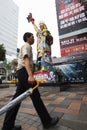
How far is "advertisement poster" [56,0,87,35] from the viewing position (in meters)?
16.6

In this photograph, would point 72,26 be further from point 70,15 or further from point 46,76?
point 46,76

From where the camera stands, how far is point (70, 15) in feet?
58.3

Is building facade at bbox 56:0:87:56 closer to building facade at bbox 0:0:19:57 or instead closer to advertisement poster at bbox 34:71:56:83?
advertisement poster at bbox 34:71:56:83

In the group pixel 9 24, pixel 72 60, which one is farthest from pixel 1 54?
pixel 9 24

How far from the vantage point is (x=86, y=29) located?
16219 millimetres

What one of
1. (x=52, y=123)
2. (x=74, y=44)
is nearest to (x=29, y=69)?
(x=52, y=123)

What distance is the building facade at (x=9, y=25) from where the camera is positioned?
8825 centimetres

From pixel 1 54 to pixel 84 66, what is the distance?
1339 cm

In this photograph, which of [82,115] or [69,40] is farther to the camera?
[69,40]

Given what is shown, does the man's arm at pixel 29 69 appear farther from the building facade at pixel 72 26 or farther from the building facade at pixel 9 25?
the building facade at pixel 9 25

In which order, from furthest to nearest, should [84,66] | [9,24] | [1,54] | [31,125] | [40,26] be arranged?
[9,24]
[1,54]
[84,66]
[40,26]
[31,125]

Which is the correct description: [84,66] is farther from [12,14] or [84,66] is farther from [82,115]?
[12,14]

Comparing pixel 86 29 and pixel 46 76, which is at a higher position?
pixel 86 29

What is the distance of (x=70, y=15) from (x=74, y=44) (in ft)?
12.8
